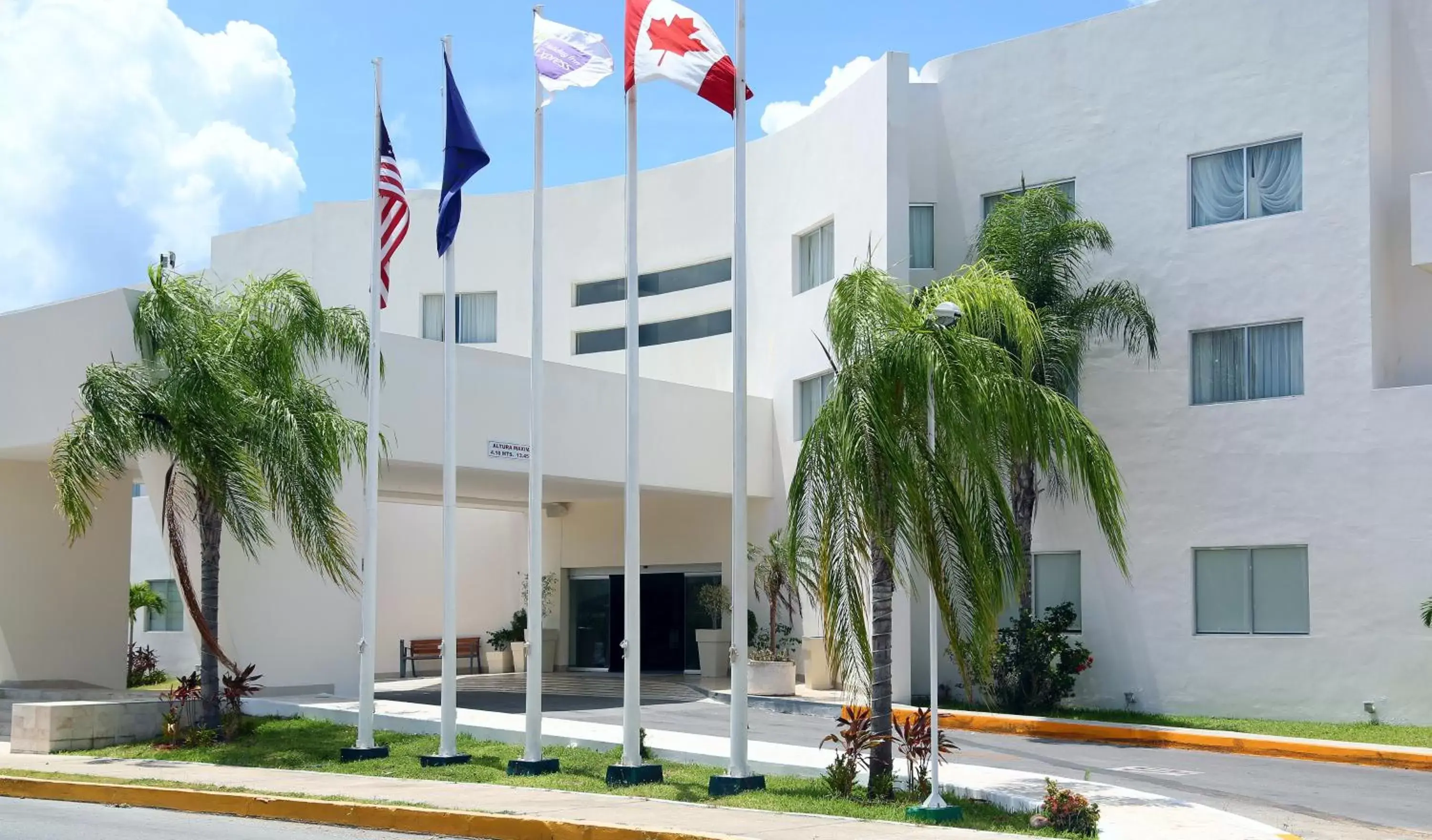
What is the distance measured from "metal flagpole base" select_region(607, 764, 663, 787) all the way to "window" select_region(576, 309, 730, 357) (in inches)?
660

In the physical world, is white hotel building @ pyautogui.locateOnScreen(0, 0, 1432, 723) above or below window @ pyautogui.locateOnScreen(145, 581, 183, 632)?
above

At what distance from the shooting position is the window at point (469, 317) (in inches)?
1321

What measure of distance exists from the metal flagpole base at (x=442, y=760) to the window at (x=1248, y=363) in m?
13.2

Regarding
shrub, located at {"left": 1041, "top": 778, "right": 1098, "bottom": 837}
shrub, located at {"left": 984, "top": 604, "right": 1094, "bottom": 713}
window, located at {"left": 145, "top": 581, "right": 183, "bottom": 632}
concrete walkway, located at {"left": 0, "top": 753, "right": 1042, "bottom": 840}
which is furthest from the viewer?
window, located at {"left": 145, "top": 581, "right": 183, "bottom": 632}

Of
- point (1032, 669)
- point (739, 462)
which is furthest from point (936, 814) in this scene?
point (1032, 669)

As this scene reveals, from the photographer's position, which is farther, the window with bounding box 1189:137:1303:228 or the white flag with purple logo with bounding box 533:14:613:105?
the window with bounding box 1189:137:1303:228

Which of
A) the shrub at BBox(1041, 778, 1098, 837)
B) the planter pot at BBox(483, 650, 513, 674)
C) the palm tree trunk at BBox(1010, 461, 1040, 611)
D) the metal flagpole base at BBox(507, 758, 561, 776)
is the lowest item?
the planter pot at BBox(483, 650, 513, 674)

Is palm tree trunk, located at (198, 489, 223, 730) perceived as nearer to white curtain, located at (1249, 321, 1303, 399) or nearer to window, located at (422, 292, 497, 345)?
window, located at (422, 292, 497, 345)

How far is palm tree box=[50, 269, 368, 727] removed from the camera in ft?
58.4

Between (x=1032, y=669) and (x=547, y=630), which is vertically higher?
(x=1032, y=669)

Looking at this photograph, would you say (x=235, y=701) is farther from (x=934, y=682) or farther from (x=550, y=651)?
(x=550, y=651)

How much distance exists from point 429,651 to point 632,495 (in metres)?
19.9

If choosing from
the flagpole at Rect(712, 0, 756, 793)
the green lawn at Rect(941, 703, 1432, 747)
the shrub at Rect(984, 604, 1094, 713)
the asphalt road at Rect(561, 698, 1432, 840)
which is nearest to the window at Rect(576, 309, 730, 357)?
the shrub at Rect(984, 604, 1094, 713)

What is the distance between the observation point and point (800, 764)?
14.4 metres
